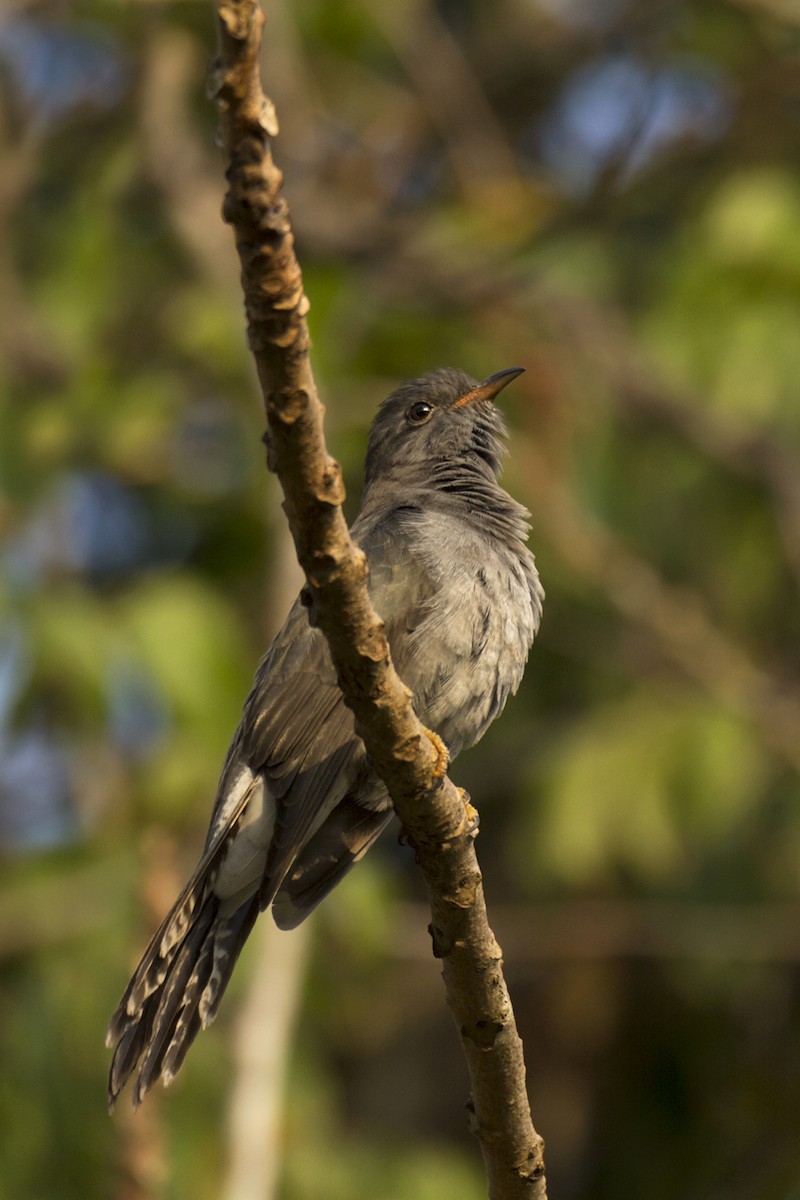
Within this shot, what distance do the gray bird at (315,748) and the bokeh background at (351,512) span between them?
3.00 ft

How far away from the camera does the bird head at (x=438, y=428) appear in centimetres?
596

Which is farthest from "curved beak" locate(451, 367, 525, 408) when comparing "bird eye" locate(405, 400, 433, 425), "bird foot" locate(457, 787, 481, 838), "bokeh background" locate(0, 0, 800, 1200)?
"bird foot" locate(457, 787, 481, 838)

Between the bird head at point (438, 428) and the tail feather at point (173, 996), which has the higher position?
the bird head at point (438, 428)

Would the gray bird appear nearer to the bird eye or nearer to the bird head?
the bird head

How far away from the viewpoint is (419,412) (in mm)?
6211

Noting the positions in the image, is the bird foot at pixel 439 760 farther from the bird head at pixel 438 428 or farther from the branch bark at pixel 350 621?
the bird head at pixel 438 428

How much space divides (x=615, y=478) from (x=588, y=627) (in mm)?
1083

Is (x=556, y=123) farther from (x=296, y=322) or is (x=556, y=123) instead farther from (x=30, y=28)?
(x=296, y=322)

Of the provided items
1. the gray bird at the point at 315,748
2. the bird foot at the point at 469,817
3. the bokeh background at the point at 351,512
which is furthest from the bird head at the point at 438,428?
the bird foot at the point at 469,817

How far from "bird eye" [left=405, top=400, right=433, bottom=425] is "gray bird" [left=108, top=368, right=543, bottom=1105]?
842 millimetres

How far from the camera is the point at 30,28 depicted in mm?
10234

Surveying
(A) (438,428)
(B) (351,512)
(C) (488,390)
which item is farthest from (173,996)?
(B) (351,512)

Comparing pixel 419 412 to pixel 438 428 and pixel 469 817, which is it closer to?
pixel 438 428

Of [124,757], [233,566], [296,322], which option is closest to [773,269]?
[233,566]
